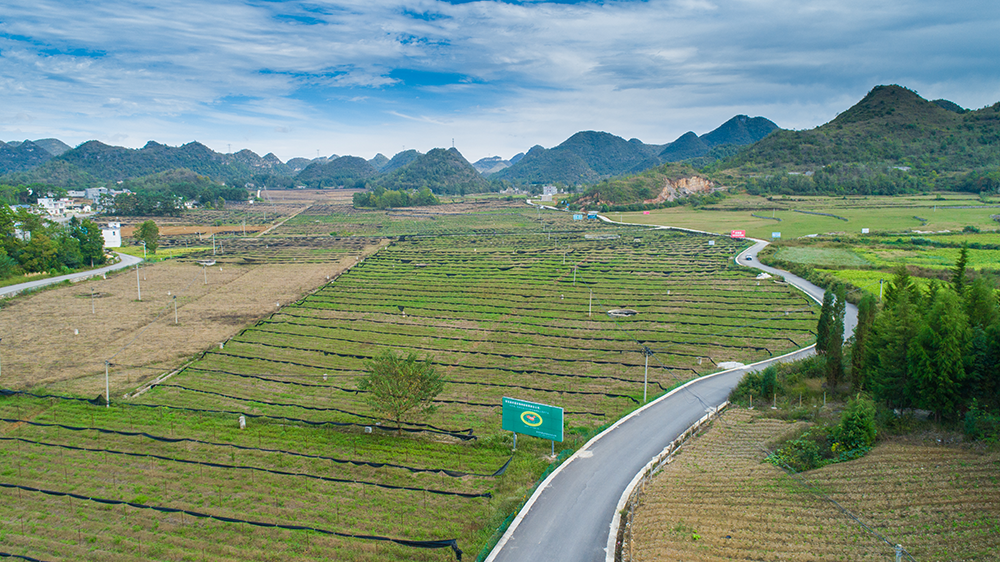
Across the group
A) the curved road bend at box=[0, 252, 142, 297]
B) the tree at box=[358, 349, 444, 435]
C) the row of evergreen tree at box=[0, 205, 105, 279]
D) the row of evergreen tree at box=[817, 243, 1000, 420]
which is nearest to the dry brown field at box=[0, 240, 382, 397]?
the curved road bend at box=[0, 252, 142, 297]

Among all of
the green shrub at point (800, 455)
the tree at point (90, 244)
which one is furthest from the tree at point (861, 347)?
the tree at point (90, 244)

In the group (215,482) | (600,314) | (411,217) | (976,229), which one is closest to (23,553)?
(215,482)

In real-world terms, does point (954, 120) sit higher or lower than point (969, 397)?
Result: higher

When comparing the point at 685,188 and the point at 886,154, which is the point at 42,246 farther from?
the point at 886,154

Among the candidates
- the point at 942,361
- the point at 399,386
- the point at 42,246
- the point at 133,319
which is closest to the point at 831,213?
the point at 942,361

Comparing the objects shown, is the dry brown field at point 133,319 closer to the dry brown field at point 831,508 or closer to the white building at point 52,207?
the dry brown field at point 831,508

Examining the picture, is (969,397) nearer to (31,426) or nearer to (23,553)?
(23,553)
